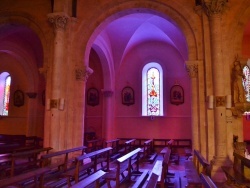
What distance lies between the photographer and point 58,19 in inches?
406

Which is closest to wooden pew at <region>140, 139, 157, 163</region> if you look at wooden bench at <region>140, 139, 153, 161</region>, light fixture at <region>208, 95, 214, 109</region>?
wooden bench at <region>140, 139, 153, 161</region>

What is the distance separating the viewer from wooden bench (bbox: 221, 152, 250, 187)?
660 centimetres

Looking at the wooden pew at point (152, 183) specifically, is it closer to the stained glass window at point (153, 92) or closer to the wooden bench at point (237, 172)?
the wooden bench at point (237, 172)

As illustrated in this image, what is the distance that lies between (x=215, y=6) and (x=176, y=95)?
Answer: 8.51m

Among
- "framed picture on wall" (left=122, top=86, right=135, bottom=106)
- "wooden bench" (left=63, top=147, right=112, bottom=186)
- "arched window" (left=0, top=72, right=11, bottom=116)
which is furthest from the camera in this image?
"arched window" (left=0, top=72, right=11, bottom=116)

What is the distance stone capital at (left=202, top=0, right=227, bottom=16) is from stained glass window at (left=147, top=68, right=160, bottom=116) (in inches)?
346

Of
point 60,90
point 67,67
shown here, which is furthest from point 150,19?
point 60,90

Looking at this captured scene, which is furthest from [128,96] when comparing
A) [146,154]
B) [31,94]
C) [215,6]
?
[215,6]

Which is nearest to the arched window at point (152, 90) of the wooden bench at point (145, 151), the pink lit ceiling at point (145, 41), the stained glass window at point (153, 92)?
the stained glass window at point (153, 92)

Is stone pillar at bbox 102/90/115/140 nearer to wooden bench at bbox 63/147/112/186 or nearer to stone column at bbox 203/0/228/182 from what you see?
wooden bench at bbox 63/147/112/186

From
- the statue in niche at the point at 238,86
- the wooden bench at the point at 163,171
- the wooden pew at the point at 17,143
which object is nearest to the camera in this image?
the wooden bench at the point at 163,171

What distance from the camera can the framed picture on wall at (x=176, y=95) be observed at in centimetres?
1675

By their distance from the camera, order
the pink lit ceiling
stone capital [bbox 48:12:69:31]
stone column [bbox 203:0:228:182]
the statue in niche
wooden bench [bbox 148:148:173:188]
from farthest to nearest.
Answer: the pink lit ceiling → stone capital [bbox 48:12:69:31] → the statue in niche → stone column [bbox 203:0:228:182] → wooden bench [bbox 148:148:173:188]

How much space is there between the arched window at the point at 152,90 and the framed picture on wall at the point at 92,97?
337 cm
